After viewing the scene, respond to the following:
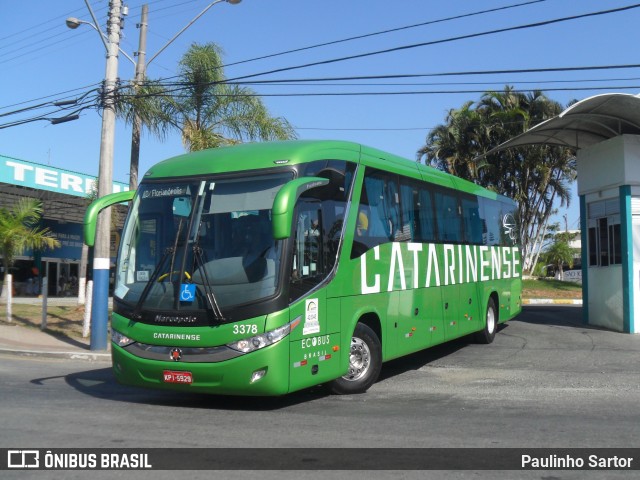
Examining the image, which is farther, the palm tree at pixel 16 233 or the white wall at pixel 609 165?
the palm tree at pixel 16 233

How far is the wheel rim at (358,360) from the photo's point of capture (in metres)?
9.42

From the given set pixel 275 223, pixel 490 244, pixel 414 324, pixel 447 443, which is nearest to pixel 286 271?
pixel 275 223

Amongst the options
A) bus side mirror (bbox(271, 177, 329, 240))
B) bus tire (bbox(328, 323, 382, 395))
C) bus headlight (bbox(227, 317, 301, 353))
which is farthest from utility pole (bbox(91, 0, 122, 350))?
bus side mirror (bbox(271, 177, 329, 240))

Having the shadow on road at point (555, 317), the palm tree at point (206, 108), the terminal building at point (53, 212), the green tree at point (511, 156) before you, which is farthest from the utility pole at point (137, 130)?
the green tree at point (511, 156)

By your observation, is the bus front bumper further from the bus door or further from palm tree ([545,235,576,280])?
palm tree ([545,235,576,280])

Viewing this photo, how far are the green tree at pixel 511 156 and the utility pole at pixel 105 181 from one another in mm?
27108

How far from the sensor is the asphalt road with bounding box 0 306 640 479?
6676 millimetres

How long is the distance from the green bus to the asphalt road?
0.51 m

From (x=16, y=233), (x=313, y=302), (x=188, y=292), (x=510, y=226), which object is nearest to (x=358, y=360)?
(x=313, y=302)

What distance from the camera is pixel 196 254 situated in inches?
318

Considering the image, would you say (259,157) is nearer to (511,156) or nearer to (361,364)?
(361,364)

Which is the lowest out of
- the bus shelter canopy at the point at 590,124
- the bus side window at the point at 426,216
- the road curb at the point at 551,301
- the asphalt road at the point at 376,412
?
the asphalt road at the point at 376,412

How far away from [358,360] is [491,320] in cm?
696

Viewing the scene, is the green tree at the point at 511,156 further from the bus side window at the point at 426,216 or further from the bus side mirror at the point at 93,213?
the bus side mirror at the point at 93,213
